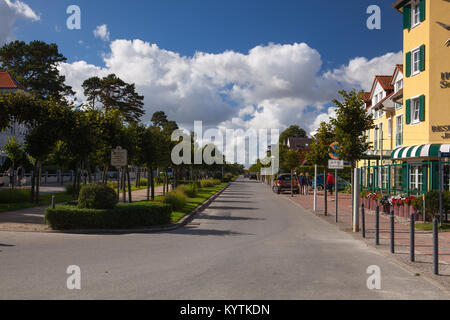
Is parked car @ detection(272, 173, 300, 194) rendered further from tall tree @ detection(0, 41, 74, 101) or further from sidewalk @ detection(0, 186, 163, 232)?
tall tree @ detection(0, 41, 74, 101)

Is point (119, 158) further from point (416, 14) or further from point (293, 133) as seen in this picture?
point (293, 133)

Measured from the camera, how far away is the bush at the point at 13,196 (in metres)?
19.3

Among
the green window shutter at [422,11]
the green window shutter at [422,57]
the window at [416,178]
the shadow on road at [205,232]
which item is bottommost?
the shadow on road at [205,232]

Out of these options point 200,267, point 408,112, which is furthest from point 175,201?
point 408,112

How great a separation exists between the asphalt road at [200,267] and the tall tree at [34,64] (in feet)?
148

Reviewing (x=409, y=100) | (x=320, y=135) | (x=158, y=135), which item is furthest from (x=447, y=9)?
(x=158, y=135)

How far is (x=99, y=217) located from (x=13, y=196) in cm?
1033

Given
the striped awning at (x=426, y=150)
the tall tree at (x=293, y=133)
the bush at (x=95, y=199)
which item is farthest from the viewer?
the tall tree at (x=293, y=133)

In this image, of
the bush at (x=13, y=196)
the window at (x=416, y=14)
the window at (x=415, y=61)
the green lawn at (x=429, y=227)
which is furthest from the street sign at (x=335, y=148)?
the bush at (x=13, y=196)

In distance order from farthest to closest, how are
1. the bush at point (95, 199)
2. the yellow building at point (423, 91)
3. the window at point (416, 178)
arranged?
1. the yellow building at point (423, 91)
2. the window at point (416, 178)
3. the bush at point (95, 199)

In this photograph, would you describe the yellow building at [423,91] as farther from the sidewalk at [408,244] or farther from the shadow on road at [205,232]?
the shadow on road at [205,232]

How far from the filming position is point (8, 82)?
4634 cm

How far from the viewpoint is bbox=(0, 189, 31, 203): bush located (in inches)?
761

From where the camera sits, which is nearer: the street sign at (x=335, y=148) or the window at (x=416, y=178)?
the street sign at (x=335, y=148)
